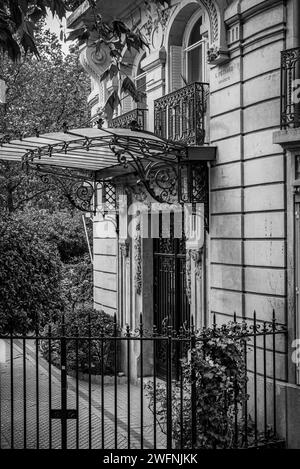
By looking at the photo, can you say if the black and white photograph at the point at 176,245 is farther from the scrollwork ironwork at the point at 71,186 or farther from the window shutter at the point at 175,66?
the scrollwork ironwork at the point at 71,186

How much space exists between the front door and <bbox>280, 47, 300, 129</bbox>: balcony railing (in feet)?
12.8

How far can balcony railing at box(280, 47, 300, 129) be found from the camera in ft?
26.1

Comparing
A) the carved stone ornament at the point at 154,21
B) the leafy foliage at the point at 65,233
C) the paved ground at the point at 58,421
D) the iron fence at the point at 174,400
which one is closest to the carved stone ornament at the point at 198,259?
the iron fence at the point at 174,400

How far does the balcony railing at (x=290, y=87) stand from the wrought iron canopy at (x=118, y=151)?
73.7 inches

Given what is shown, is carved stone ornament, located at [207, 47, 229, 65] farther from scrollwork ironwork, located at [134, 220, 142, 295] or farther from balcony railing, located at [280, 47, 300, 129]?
scrollwork ironwork, located at [134, 220, 142, 295]

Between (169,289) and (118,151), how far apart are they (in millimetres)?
3618

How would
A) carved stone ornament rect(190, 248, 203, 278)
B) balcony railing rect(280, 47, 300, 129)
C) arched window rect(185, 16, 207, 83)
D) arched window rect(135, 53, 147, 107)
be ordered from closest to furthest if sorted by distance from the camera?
1. balcony railing rect(280, 47, 300, 129)
2. carved stone ornament rect(190, 248, 203, 278)
3. arched window rect(185, 16, 207, 83)
4. arched window rect(135, 53, 147, 107)

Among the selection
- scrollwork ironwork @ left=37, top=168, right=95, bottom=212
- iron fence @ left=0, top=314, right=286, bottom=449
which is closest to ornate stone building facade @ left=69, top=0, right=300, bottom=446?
iron fence @ left=0, top=314, right=286, bottom=449

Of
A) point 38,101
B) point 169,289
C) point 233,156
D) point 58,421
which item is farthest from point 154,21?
point 38,101

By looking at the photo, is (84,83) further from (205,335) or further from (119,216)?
(205,335)

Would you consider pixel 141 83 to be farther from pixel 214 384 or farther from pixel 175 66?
pixel 214 384

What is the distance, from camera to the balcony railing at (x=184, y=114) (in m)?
10.2

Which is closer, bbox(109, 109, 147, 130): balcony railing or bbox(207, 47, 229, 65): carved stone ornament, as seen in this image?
bbox(207, 47, 229, 65): carved stone ornament

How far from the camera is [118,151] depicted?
373 inches
